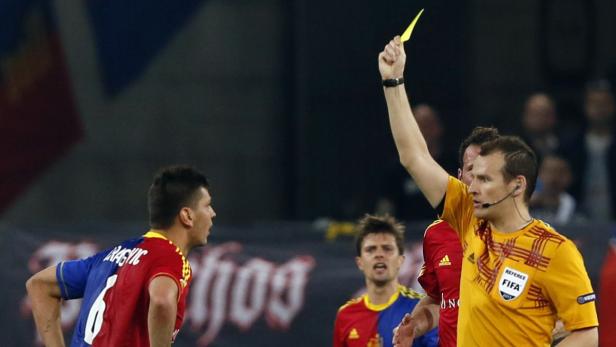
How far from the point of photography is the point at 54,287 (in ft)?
23.3

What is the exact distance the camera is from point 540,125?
12492 millimetres

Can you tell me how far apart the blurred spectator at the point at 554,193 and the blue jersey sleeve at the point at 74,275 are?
18.2ft

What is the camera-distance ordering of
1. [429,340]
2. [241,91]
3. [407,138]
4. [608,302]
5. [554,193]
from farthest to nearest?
[241,91]
[554,193]
[608,302]
[429,340]
[407,138]

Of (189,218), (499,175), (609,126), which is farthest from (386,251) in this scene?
(609,126)

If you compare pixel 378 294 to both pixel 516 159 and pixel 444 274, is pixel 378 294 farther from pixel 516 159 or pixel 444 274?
pixel 516 159

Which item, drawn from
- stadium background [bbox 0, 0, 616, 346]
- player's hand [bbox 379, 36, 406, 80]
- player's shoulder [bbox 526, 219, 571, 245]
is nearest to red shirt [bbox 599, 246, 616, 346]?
stadium background [bbox 0, 0, 616, 346]

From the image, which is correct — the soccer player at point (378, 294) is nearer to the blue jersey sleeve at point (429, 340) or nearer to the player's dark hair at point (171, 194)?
the blue jersey sleeve at point (429, 340)

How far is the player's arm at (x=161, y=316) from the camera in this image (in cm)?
645

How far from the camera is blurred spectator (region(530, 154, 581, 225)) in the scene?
11930mm

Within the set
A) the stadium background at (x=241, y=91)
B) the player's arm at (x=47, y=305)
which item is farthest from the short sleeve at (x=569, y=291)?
the stadium background at (x=241, y=91)

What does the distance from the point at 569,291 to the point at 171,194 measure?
1930mm

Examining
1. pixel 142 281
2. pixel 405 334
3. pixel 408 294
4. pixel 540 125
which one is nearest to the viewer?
pixel 142 281

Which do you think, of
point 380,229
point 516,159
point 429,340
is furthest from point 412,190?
point 516,159

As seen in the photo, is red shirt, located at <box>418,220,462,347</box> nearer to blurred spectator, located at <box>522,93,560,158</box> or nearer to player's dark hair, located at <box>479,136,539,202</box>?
player's dark hair, located at <box>479,136,539,202</box>
